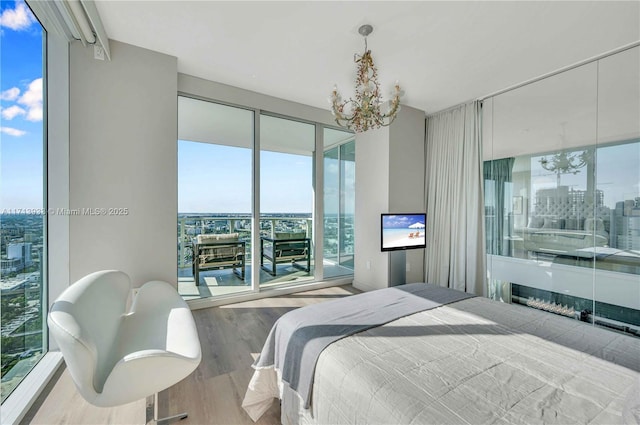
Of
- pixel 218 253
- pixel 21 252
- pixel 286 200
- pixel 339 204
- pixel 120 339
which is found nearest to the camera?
pixel 120 339

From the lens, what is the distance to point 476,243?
3.85 meters

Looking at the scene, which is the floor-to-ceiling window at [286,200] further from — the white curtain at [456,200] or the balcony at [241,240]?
the white curtain at [456,200]

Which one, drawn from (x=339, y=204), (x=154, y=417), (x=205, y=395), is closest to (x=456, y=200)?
(x=339, y=204)

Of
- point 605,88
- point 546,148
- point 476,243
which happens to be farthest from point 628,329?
point 605,88

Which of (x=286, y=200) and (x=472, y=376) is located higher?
(x=286, y=200)

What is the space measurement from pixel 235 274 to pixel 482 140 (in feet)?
13.3

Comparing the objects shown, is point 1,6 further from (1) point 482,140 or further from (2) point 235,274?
(1) point 482,140

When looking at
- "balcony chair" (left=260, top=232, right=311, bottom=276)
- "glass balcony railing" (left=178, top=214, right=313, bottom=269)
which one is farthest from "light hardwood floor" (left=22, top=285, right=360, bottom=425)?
"balcony chair" (left=260, top=232, right=311, bottom=276)

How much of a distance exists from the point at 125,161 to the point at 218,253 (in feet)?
5.31

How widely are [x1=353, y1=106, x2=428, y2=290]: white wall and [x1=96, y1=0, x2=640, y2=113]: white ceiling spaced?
928mm

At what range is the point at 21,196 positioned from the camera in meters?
1.98

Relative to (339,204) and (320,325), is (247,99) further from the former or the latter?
(320,325)

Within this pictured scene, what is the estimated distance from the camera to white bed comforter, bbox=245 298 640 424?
972 millimetres

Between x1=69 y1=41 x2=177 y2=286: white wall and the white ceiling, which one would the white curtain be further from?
x1=69 y1=41 x2=177 y2=286: white wall
